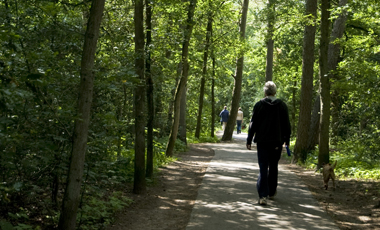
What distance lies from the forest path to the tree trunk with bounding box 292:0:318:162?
364 centimetres

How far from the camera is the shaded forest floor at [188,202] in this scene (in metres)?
7.22

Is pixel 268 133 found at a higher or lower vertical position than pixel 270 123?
lower

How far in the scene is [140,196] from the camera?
360 inches

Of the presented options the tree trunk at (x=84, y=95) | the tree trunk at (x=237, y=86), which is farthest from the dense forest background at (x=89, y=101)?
the tree trunk at (x=237, y=86)

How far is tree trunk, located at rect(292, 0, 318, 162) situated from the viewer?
15.3m

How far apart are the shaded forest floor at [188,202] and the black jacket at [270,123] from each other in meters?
1.68

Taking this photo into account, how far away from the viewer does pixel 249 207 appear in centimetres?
791

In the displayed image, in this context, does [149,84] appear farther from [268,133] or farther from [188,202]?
[268,133]

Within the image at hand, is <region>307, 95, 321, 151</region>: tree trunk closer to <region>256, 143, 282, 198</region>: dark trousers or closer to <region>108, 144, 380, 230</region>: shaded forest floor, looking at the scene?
<region>108, 144, 380, 230</region>: shaded forest floor

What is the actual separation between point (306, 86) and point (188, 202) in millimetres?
8291

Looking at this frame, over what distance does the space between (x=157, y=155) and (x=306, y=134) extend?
5.60m

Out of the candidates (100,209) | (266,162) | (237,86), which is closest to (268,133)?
(266,162)

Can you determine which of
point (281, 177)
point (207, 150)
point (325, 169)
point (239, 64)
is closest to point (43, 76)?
point (325, 169)

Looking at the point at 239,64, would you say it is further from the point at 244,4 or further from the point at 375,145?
the point at 375,145
